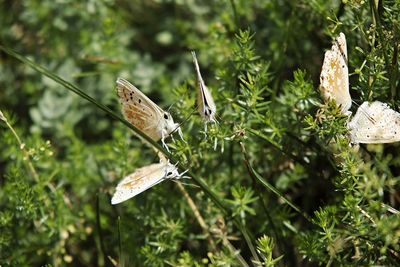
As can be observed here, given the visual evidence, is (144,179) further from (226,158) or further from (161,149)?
(226,158)

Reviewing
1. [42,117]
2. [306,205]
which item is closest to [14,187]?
[42,117]

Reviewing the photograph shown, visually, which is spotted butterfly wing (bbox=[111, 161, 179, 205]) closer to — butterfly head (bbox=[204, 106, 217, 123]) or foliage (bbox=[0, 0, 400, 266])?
foliage (bbox=[0, 0, 400, 266])

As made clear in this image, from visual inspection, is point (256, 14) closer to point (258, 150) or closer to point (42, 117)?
point (258, 150)

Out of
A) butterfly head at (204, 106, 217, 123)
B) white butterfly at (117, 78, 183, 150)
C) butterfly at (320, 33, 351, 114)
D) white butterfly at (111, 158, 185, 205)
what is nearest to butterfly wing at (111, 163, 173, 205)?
white butterfly at (111, 158, 185, 205)

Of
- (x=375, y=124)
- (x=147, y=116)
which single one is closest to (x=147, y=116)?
(x=147, y=116)

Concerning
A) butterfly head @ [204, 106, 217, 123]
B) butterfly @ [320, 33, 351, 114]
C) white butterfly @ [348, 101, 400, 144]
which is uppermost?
butterfly @ [320, 33, 351, 114]

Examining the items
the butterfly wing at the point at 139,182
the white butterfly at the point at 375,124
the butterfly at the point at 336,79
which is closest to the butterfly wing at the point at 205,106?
the butterfly wing at the point at 139,182
